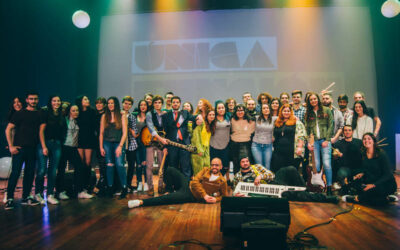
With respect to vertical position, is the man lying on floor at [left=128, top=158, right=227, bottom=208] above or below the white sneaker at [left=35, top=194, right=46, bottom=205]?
above

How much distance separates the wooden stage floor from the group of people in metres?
0.37

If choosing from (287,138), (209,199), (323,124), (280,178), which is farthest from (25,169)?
(323,124)

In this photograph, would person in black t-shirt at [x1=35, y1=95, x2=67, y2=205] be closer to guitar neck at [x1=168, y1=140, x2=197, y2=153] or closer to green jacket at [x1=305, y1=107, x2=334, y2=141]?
guitar neck at [x1=168, y1=140, x2=197, y2=153]

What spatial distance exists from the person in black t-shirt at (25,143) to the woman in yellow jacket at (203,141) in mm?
2072

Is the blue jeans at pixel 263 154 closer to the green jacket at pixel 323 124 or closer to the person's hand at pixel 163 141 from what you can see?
the green jacket at pixel 323 124

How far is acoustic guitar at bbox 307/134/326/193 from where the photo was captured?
3852 mm

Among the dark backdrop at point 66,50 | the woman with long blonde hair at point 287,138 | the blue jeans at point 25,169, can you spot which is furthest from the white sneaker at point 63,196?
the woman with long blonde hair at point 287,138

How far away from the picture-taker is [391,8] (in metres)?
5.42

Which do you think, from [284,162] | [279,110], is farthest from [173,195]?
[279,110]

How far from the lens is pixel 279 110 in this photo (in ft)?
13.2

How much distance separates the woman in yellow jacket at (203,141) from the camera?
3.87 metres

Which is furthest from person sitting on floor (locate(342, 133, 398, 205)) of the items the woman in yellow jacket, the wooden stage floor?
the woman in yellow jacket

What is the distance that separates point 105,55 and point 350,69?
598 cm

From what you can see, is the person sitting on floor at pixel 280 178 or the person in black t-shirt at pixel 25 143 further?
the person sitting on floor at pixel 280 178
